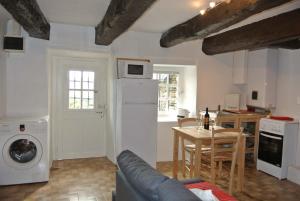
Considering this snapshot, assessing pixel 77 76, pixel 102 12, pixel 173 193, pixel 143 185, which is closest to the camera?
pixel 173 193

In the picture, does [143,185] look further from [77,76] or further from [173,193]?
[77,76]

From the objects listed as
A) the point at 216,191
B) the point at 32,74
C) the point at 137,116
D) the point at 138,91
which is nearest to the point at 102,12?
the point at 138,91

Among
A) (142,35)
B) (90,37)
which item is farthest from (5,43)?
(142,35)

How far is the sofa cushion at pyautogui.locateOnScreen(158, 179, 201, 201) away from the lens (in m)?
1.34

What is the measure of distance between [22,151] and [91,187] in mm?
1105

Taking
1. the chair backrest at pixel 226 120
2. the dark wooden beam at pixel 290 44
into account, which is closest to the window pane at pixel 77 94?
the chair backrest at pixel 226 120

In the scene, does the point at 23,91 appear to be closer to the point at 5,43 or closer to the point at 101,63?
the point at 5,43

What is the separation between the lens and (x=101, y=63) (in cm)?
511

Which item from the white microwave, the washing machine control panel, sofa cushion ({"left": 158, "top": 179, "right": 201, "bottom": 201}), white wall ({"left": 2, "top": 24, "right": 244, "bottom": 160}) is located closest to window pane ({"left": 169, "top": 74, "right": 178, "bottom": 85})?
white wall ({"left": 2, "top": 24, "right": 244, "bottom": 160})

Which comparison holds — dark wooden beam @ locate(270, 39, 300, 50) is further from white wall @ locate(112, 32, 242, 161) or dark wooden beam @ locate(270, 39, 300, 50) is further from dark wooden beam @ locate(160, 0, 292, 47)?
dark wooden beam @ locate(160, 0, 292, 47)

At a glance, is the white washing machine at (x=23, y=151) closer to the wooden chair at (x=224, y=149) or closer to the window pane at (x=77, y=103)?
the window pane at (x=77, y=103)

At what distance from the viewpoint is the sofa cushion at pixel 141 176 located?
1545 mm

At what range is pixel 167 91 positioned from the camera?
528 cm

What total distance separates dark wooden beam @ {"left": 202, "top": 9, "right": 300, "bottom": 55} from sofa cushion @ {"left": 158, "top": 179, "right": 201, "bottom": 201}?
2.36m
